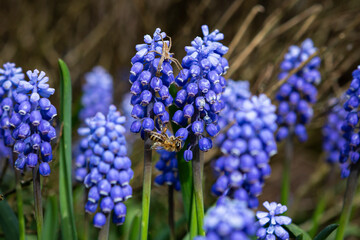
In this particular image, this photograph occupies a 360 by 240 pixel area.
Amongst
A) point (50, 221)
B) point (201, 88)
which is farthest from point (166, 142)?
point (50, 221)

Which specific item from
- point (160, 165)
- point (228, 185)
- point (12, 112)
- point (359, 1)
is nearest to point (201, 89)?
point (228, 185)

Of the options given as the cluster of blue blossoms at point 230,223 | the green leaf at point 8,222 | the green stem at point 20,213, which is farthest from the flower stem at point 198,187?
the green leaf at point 8,222

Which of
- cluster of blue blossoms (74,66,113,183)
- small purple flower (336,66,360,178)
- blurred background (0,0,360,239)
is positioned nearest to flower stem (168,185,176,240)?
small purple flower (336,66,360,178)

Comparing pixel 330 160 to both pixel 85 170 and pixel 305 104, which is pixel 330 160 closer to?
pixel 305 104

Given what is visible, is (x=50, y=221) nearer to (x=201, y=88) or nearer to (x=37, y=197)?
(x=37, y=197)

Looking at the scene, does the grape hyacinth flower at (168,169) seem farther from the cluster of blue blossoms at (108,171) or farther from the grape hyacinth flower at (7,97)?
the grape hyacinth flower at (7,97)

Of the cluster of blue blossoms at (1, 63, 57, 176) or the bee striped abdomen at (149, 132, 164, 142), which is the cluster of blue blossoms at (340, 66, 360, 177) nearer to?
the bee striped abdomen at (149, 132, 164, 142)
